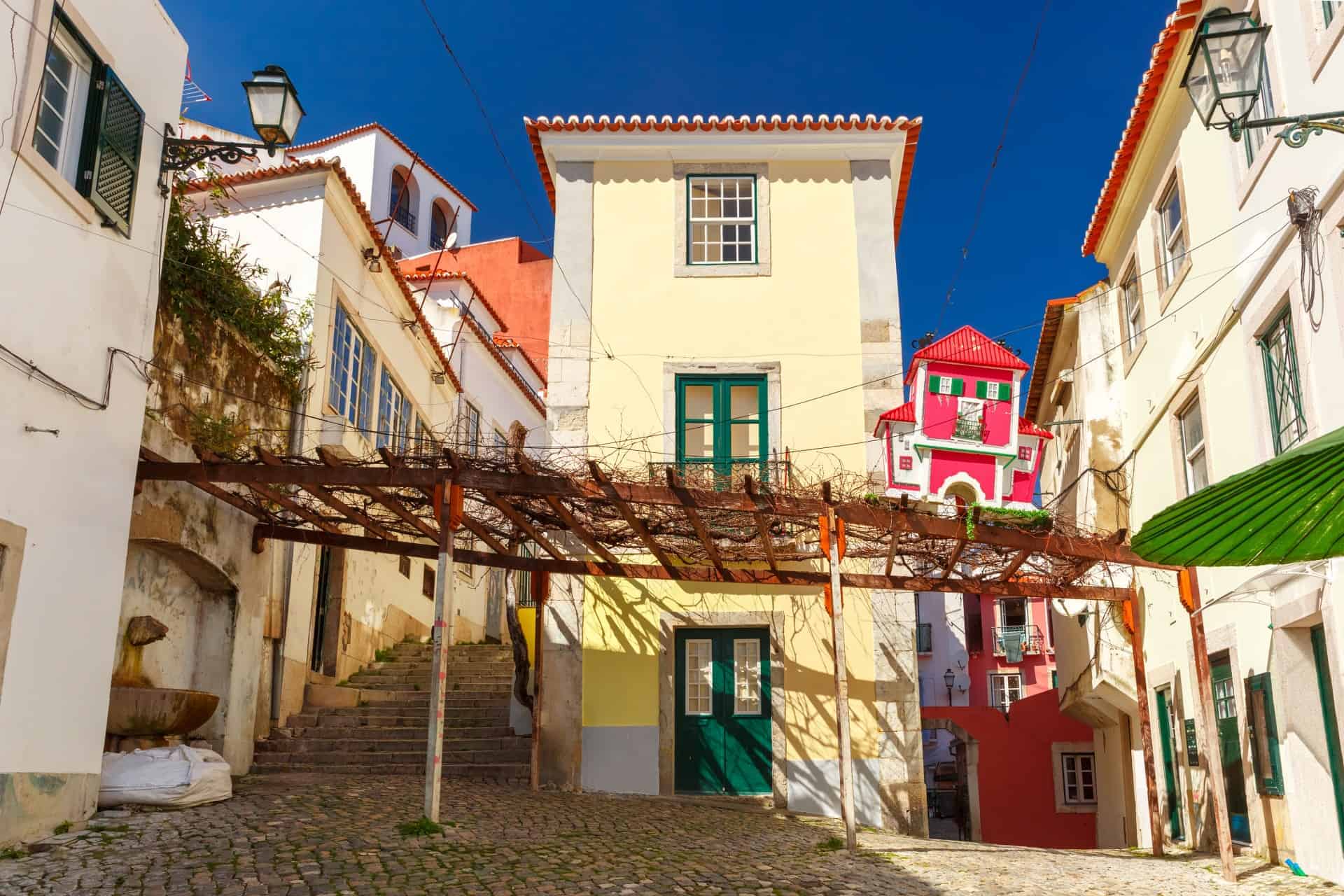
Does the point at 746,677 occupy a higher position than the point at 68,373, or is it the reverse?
the point at 68,373

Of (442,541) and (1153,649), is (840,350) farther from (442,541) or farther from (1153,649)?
(442,541)

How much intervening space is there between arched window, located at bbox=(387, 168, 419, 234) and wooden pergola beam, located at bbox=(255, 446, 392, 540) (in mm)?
23188

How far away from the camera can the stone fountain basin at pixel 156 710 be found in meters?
9.60

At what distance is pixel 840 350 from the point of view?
13.9m

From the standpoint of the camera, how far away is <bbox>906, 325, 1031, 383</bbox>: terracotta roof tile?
11.6 metres

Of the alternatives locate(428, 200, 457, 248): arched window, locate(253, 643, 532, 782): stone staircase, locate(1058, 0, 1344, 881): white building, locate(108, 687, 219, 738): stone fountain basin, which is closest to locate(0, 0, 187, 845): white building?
locate(108, 687, 219, 738): stone fountain basin

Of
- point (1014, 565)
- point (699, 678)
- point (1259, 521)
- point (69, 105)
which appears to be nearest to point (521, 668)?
point (699, 678)

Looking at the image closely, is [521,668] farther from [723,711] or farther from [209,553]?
[209,553]

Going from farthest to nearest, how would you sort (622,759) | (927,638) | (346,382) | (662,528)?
(927,638)
(346,382)
(622,759)
(662,528)

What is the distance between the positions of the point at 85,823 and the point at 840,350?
915 cm

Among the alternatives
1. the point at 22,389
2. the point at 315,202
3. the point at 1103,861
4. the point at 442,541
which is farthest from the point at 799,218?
the point at 22,389

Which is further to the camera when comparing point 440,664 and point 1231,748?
point 1231,748

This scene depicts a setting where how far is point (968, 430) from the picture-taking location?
11.6 meters

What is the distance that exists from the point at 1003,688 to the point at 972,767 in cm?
1017
